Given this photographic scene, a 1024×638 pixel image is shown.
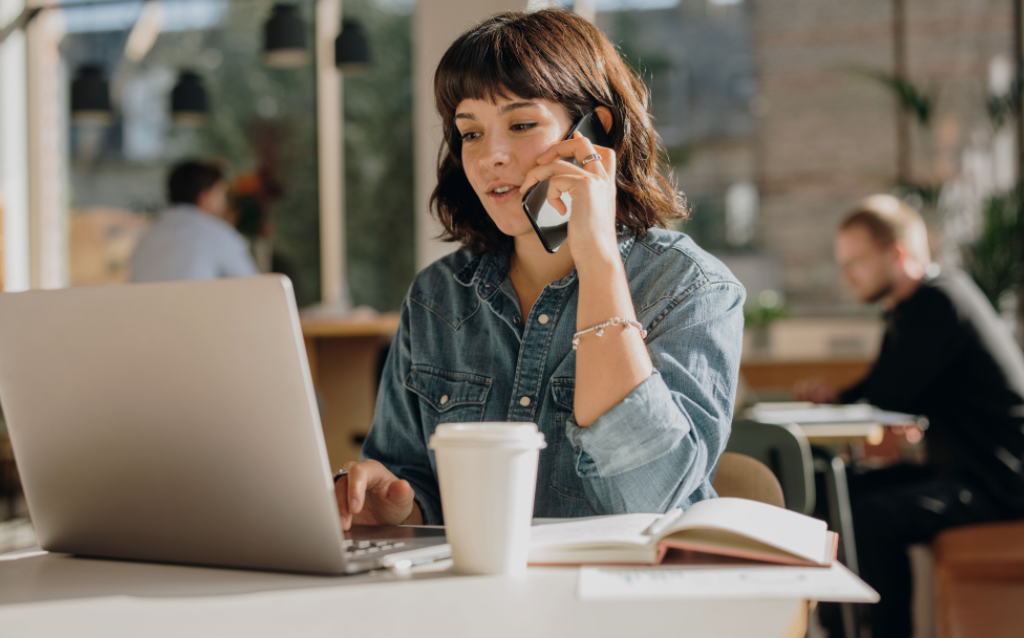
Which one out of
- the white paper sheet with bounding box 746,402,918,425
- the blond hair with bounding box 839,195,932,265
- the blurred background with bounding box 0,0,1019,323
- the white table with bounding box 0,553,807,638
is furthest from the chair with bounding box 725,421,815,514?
the blurred background with bounding box 0,0,1019,323

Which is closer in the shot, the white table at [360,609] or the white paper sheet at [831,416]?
the white table at [360,609]

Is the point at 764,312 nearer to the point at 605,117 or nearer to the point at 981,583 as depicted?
the point at 981,583

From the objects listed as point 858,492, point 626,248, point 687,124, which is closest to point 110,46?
point 687,124

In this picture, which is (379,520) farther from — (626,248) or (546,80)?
(546,80)

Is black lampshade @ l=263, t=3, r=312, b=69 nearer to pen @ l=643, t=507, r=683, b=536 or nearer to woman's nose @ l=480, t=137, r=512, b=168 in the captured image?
woman's nose @ l=480, t=137, r=512, b=168

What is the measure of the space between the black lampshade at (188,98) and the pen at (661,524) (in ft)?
17.7

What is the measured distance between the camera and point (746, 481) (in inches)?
53.7

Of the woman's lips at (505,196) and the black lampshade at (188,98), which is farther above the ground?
the black lampshade at (188,98)

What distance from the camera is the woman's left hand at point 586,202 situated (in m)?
1.02

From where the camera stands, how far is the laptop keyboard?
2.62 feet

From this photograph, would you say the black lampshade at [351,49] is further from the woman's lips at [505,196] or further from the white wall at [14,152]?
the woman's lips at [505,196]

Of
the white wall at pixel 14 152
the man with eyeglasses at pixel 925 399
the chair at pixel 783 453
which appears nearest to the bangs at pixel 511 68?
the chair at pixel 783 453

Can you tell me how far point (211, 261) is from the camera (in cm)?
402

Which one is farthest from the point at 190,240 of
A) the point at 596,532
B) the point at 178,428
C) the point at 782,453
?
the point at 596,532
